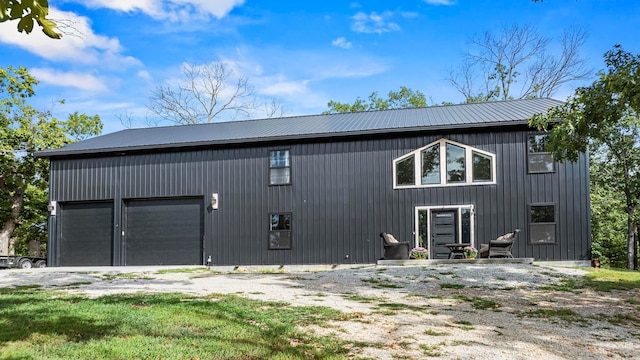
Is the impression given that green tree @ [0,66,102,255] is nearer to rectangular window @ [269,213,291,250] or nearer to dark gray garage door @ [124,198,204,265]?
dark gray garage door @ [124,198,204,265]

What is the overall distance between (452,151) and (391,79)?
55.3ft

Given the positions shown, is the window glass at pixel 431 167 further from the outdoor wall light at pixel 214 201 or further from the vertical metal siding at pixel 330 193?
the outdoor wall light at pixel 214 201

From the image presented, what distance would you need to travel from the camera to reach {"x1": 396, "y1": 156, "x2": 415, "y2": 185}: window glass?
15016 millimetres

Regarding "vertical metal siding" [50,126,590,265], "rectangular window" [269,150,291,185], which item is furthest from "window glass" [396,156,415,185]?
"rectangular window" [269,150,291,185]

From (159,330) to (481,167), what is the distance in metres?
11.6

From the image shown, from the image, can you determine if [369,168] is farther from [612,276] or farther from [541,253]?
[612,276]

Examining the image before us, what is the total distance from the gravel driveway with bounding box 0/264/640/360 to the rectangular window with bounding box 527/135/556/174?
3312mm

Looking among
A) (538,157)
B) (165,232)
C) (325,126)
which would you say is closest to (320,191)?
(325,126)

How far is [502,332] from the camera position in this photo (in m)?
5.46

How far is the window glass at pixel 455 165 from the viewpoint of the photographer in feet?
48.4

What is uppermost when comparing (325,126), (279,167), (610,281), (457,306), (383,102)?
(383,102)

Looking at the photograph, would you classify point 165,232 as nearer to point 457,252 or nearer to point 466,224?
point 457,252

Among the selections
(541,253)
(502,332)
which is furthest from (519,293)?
(541,253)

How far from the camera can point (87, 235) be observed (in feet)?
57.1
